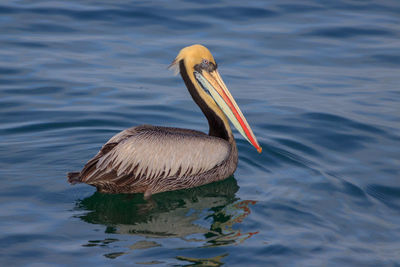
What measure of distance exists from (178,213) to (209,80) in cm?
159

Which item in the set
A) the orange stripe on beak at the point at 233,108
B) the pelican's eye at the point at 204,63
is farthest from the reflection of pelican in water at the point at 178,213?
the pelican's eye at the point at 204,63

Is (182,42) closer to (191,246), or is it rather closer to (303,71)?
(303,71)

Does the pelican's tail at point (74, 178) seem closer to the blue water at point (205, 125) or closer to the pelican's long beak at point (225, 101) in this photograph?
the blue water at point (205, 125)

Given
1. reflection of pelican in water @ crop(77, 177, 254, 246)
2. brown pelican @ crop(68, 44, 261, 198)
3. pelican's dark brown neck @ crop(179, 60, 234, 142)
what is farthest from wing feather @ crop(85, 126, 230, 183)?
pelican's dark brown neck @ crop(179, 60, 234, 142)

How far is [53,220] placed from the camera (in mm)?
5801

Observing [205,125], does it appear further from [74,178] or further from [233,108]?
[74,178]

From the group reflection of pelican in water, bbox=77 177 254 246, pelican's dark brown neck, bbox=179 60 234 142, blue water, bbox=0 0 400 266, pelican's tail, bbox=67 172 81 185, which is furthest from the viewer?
pelican's dark brown neck, bbox=179 60 234 142

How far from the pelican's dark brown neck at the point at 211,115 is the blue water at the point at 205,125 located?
1.60 ft

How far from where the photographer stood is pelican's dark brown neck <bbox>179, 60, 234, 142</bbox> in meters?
7.07

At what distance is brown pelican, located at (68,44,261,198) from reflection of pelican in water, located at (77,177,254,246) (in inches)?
4.5

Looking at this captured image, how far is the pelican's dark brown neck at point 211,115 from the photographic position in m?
7.07

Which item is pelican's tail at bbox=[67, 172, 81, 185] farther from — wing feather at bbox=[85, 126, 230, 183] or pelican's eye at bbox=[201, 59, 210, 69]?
pelican's eye at bbox=[201, 59, 210, 69]

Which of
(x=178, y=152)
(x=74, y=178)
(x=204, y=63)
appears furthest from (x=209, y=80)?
(x=74, y=178)

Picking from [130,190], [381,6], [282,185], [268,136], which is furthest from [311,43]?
[130,190]
